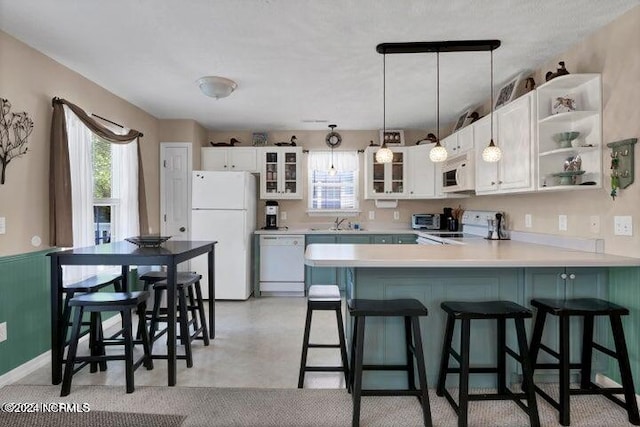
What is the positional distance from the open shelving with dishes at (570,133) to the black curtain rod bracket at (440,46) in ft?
1.64

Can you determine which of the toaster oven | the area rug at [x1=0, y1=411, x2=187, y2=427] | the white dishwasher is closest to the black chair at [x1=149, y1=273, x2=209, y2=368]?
the area rug at [x1=0, y1=411, x2=187, y2=427]

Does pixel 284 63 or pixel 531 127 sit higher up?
pixel 284 63

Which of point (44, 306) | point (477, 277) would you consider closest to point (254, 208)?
point (44, 306)

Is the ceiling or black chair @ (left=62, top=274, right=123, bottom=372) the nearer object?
the ceiling

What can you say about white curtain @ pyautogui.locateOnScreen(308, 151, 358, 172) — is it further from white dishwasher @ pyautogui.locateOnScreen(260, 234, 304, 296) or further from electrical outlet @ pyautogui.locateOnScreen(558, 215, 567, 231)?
electrical outlet @ pyautogui.locateOnScreen(558, 215, 567, 231)

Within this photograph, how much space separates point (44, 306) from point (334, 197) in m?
3.61

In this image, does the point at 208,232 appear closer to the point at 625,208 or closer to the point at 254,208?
the point at 254,208

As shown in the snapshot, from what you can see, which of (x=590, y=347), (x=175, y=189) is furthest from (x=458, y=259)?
(x=175, y=189)

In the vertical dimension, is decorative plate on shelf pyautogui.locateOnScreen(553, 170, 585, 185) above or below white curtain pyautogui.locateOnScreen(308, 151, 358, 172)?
below

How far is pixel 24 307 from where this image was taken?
8.53ft

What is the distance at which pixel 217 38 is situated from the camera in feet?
8.24

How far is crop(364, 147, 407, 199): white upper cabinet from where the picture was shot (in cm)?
502

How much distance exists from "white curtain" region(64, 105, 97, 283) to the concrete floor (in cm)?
99

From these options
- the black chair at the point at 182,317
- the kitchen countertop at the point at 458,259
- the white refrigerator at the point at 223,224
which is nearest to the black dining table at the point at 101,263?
the black chair at the point at 182,317
